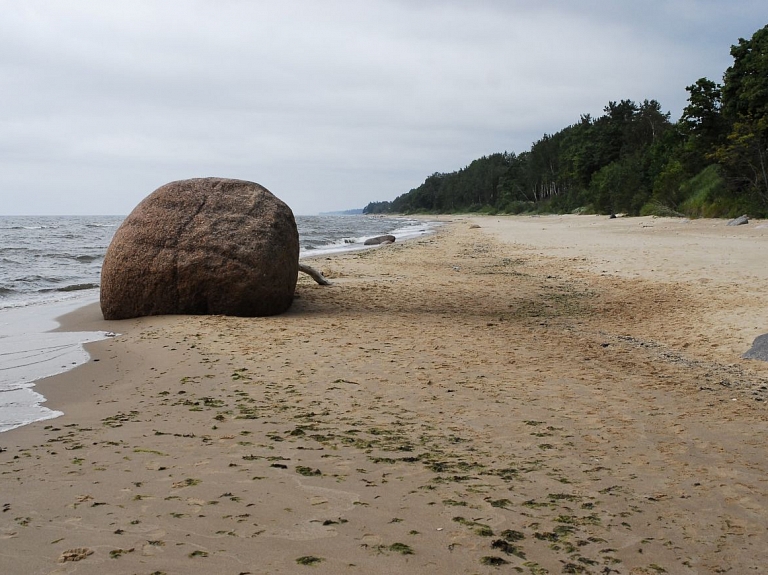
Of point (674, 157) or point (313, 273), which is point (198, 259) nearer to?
point (313, 273)

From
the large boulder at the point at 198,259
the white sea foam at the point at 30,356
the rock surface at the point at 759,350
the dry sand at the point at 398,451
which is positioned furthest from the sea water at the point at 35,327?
the rock surface at the point at 759,350

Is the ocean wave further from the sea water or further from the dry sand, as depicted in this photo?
the dry sand

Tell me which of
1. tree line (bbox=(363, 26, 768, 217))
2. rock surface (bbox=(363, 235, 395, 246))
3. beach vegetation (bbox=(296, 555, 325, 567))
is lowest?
beach vegetation (bbox=(296, 555, 325, 567))

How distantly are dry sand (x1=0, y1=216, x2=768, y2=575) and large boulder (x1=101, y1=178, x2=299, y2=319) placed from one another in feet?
1.73

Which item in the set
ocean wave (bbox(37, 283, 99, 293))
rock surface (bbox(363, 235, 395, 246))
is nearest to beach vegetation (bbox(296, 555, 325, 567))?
ocean wave (bbox(37, 283, 99, 293))

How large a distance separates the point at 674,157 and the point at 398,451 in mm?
47771

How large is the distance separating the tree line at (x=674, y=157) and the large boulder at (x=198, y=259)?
2686 cm

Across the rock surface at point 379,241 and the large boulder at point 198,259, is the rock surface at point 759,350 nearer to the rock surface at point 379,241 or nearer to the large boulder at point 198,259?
the large boulder at point 198,259

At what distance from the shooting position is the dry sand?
279 centimetres

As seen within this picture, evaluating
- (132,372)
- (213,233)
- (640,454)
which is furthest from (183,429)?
(213,233)

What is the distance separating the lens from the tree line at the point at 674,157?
32375mm

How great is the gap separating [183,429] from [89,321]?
6.02 metres

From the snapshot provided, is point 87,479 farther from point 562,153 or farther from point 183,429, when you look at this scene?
point 562,153

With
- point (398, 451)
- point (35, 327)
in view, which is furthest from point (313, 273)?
point (398, 451)
